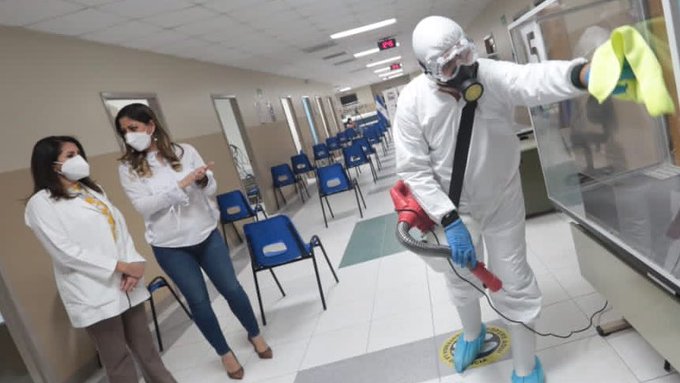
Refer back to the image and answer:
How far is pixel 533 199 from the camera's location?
3.50 metres

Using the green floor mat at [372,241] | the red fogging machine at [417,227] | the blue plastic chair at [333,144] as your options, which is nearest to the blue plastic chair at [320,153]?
the blue plastic chair at [333,144]

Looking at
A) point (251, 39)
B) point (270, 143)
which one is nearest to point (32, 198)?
point (251, 39)

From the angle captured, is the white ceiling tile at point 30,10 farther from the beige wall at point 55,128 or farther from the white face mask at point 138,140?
the white face mask at point 138,140

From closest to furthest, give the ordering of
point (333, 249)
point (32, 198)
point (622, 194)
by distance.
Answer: point (622, 194), point (32, 198), point (333, 249)

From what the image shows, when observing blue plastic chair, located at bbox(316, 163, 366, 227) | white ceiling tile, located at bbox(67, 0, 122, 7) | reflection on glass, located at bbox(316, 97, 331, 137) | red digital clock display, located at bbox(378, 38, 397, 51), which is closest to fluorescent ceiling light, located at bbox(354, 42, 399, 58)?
red digital clock display, located at bbox(378, 38, 397, 51)

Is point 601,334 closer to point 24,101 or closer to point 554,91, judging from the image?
point 554,91

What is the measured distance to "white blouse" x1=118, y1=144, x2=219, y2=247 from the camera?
215 centimetres

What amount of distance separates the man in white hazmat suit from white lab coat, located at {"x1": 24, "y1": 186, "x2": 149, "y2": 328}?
→ 1329 mm

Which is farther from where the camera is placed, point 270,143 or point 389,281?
point 270,143

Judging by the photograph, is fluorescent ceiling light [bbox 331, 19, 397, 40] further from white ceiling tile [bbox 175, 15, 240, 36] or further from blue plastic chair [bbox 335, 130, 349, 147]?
blue plastic chair [bbox 335, 130, 349, 147]

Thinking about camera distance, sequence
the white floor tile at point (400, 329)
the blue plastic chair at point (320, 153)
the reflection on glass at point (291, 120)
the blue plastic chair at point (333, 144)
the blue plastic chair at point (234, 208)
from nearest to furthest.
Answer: the white floor tile at point (400, 329), the blue plastic chair at point (234, 208), the blue plastic chair at point (320, 153), the blue plastic chair at point (333, 144), the reflection on glass at point (291, 120)

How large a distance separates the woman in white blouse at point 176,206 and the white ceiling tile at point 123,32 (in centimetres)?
224

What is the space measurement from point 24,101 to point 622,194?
368 cm

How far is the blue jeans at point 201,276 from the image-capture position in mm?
2260
